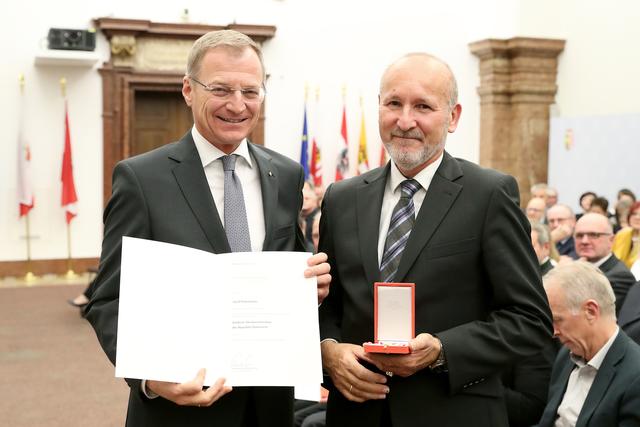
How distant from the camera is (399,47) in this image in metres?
14.5

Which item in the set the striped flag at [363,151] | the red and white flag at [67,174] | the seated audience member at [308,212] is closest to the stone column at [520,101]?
the striped flag at [363,151]

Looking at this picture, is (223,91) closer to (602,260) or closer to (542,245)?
(542,245)

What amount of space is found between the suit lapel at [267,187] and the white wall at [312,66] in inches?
415

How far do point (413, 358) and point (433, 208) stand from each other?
450 millimetres

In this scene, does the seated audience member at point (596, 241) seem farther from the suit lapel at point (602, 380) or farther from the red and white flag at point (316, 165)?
the red and white flag at point (316, 165)

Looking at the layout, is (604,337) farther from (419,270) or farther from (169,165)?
(169,165)

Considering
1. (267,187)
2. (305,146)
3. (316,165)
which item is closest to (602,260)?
(267,187)

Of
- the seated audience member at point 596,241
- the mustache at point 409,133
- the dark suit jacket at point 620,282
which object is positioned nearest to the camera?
the mustache at point 409,133

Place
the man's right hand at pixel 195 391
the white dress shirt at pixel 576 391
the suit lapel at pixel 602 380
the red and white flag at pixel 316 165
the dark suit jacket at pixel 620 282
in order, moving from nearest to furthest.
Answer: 1. the man's right hand at pixel 195 391
2. the suit lapel at pixel 602 380
3. the white dress shirt at pixel 576 391
4. the dark suit jacket at pixel 620 282
5. the red and white flag at pixel 316 165

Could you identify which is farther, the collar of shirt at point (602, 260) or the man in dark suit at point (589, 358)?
the collar of shirt at point (602, 260)

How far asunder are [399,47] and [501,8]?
2126 mm

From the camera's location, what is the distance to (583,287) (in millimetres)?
3578

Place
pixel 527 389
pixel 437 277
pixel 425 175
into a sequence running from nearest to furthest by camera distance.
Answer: pixel 437 277, pixel 425 175, pixel 527 389

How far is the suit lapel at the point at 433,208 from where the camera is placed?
2.36m
